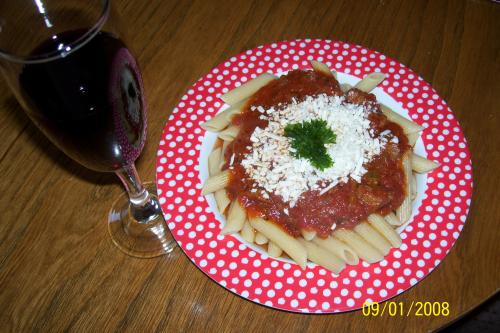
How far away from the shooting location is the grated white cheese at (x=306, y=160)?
6.01ft

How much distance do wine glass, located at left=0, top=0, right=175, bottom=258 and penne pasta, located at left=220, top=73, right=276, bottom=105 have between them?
640mm

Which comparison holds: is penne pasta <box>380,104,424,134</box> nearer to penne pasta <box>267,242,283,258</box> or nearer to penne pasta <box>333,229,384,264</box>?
penne pasta <box>333,229,384,264</box>

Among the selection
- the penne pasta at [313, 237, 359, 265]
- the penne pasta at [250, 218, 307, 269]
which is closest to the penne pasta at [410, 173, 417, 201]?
the penne pasta at [313, 237, 359, 265]

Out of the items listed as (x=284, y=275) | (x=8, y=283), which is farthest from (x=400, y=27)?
(x=8, y=283)

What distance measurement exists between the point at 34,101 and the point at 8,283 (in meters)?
1.01

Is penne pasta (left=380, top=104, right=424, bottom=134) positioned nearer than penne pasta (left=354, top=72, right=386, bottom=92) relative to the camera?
Yes

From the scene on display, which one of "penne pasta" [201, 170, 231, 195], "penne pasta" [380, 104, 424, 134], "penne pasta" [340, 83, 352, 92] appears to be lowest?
"penne pasta" [201, 170, 231, 195]

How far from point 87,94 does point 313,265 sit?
3.27 ft

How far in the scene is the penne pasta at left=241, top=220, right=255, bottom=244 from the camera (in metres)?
1.87

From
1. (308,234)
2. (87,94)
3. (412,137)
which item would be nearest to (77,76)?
(87,94)

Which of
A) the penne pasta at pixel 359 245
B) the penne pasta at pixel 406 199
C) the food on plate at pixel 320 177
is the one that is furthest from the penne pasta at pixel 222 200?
the penne pasta at pixel 406 199

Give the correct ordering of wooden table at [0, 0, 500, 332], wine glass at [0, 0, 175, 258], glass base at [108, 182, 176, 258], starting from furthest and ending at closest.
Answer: glass base at [108, 182, 176, 258], wooden table at [0, 0, 500, 332], wine glass at [0, 0, 175, 258]

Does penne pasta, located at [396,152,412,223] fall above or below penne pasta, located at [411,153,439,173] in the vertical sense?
below

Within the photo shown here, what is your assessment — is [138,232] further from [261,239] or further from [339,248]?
[339,248]
